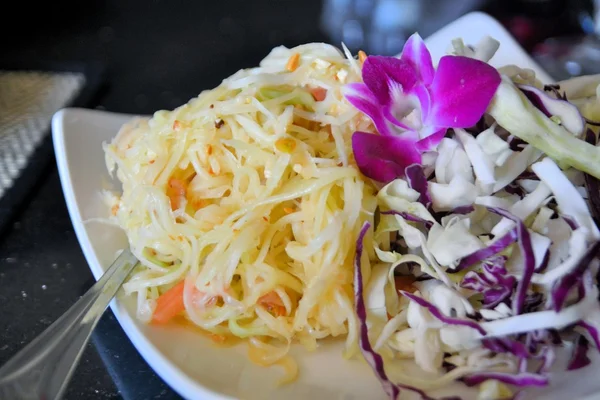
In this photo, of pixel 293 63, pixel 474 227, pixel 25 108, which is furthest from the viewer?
pixel 25 108

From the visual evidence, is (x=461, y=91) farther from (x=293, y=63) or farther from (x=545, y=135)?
(x=293, y=63)

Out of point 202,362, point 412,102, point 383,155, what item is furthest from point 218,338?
point 412,102

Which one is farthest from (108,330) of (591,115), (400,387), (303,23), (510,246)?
(303,23)

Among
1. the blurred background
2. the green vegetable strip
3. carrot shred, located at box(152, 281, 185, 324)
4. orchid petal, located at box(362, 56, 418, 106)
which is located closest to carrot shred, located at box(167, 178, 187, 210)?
carrot shred, located at box(152, 281, 185, 324)

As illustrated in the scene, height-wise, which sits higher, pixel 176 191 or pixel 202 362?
pixel 176 191

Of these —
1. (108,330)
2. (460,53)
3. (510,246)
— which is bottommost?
(108,330)

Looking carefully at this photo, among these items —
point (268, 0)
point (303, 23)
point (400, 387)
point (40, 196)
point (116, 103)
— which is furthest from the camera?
point (268, 0)

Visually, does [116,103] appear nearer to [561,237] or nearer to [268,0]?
[268,0]
